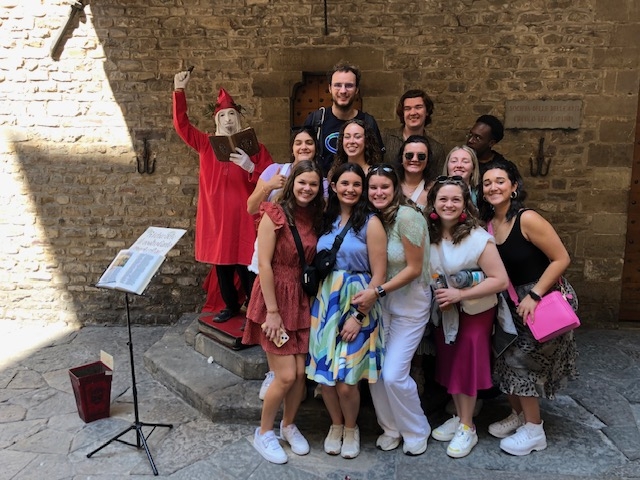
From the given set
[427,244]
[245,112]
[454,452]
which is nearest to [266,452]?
[454,452]

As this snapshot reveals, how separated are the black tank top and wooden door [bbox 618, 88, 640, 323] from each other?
2.80 metres

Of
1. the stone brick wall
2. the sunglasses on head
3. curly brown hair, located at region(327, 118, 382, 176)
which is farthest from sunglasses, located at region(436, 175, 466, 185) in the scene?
the stone brick wall

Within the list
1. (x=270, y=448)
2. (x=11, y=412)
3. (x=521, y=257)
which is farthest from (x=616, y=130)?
(x=11, y=412)

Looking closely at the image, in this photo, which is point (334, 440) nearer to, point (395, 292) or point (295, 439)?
point (295, 439)

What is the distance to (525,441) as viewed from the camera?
3.08 m

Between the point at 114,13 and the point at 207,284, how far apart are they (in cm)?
288

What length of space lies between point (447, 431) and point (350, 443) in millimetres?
635

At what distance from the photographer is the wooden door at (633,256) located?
5039 millimetres

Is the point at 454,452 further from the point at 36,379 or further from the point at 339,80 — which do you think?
the point at 36,379

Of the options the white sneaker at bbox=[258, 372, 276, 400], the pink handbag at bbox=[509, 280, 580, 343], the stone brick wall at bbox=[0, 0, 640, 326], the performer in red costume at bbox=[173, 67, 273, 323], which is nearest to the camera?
the pink handbag at bbox=[509, 280, 580, 343]

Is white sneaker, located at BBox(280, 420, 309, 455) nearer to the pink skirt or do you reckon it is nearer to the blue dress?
the blue dress

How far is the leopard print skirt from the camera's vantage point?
298cm

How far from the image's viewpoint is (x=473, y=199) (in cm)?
317

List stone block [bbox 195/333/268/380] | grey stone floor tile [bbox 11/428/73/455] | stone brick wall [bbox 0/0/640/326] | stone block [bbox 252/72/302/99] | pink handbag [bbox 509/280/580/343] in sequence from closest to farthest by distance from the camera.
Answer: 1. pink handbag [bbox 509/280/580/343]
2. grey stone floor tile [bbox 11/428/73/455]
3. stone block [bbox 195/333/268/380]
4. stone brick wall [bbox 0/0/640/326]
5. stone block [bbox 252/72/302/99]
